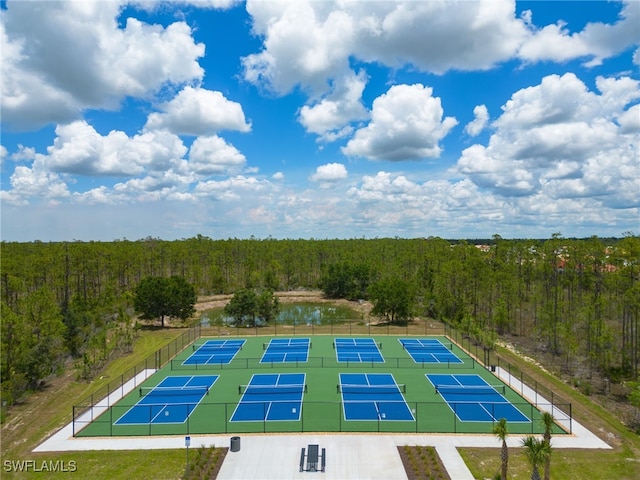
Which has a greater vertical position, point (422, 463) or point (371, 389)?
point (422, 463)

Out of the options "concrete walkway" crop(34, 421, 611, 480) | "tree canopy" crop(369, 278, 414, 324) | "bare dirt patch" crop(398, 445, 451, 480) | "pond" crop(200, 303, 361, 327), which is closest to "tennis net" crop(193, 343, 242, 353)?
"pond" crop(200, 303, 361, 327)

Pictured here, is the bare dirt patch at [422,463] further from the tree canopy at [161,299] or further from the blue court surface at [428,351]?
the tree canopy at [161,299]

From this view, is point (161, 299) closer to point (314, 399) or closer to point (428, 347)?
point (314, 399)

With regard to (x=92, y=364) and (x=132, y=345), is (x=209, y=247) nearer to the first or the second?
(x=132, y=345)

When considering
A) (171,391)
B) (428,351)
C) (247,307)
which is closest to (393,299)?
(428,351)

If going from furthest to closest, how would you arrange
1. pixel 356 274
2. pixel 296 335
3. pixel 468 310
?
1. pixel 356 274
2. pixel 468 310
3. pixel 296 335

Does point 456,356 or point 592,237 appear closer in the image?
point 456,356

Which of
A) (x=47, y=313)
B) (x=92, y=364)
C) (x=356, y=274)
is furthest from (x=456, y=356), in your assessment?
(x=356, y=274)

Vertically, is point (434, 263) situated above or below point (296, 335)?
above
